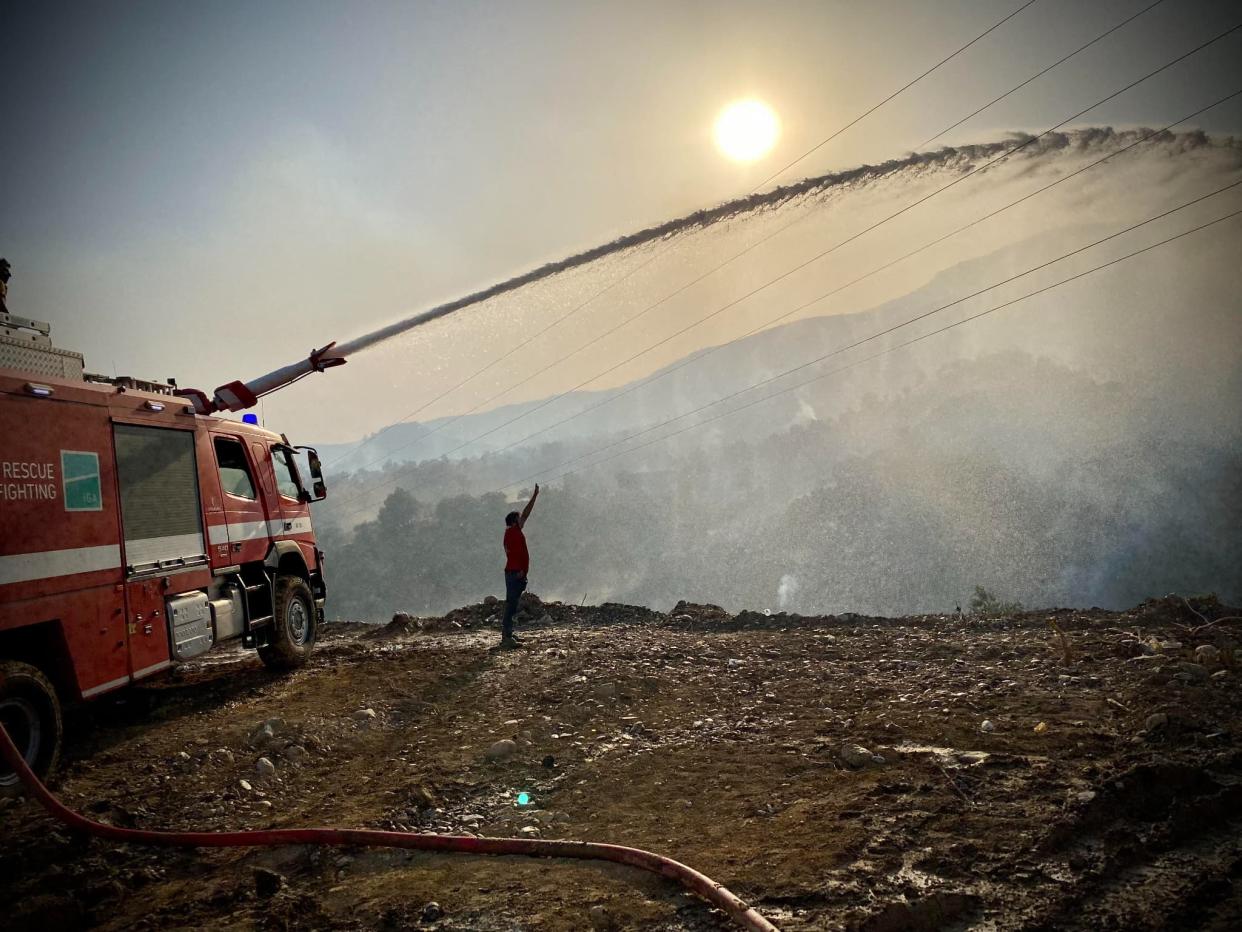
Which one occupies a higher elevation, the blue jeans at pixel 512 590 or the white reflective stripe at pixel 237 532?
the white reflective stripe at pixel 237 532

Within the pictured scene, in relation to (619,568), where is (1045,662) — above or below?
above

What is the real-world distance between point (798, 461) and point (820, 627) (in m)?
143

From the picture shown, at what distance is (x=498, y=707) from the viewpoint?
7738mm

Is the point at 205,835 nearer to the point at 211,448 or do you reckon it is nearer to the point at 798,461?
the point at 211,448

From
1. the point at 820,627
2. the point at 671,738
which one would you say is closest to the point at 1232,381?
the point at 820,627

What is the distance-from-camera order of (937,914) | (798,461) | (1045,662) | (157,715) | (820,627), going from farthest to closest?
(798,461) < (820,627) < (157,715) < (1045,662) < (937,914)

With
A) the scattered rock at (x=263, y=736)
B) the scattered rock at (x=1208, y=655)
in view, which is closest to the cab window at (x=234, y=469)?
the scattered rock at (x=263, y=736)

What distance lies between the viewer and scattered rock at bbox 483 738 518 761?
6188 millimetres

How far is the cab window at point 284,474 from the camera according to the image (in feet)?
34.8

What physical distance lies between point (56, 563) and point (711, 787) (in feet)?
19.8

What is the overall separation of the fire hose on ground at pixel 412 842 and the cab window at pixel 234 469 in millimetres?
4474

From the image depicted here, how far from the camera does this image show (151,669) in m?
7.16

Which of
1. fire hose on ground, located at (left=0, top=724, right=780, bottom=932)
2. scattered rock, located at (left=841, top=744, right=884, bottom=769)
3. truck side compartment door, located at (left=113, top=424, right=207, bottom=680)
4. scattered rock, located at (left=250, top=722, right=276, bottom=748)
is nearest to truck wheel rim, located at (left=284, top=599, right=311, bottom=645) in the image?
truck side compartment door, located at (left=113, top=424, right=207, bottom=680)

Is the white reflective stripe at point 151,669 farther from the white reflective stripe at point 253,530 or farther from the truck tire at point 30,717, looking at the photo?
the white reflective stripe at point 253,530
